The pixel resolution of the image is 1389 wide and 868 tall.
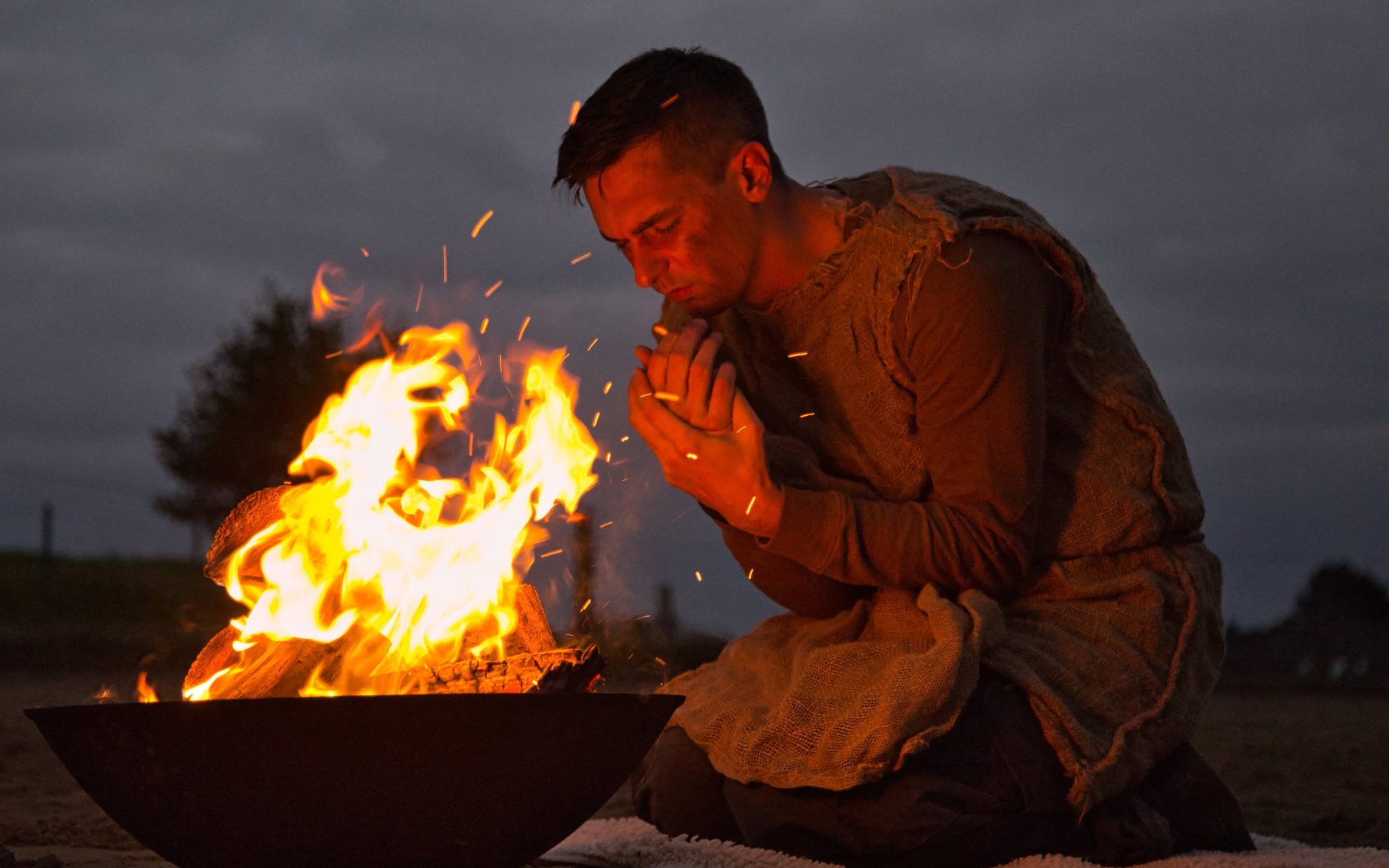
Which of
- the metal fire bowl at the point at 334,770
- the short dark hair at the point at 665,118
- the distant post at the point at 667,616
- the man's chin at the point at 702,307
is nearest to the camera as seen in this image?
the metal fire bowl at the point at 334,770

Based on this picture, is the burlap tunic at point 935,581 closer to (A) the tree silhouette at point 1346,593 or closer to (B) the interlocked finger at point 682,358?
(B) the interlocked finger at point 682,358

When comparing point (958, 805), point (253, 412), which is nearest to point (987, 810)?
point (958, 805)

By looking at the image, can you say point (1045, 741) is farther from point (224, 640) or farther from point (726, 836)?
point (224, 640)

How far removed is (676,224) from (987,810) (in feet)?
4.71

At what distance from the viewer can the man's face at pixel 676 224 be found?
8.98 ft

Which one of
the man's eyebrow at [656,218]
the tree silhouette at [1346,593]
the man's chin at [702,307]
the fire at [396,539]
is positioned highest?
the man's eyebrow at [656,218]

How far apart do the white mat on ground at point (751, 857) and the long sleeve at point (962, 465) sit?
0.61 metres

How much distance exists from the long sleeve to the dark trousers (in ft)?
1.03

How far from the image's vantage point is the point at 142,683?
251 centimetres

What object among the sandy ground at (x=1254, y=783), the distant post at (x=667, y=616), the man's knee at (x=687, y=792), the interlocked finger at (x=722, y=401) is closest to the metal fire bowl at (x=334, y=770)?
the interlocked finger at (x=722, y=401)

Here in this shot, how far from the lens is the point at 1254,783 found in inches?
198

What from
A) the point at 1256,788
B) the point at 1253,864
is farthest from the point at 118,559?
the point at 1253,864

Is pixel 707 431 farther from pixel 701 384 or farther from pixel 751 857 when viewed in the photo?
pixel 751 857

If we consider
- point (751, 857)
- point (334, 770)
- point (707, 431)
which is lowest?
point (751, 857)
